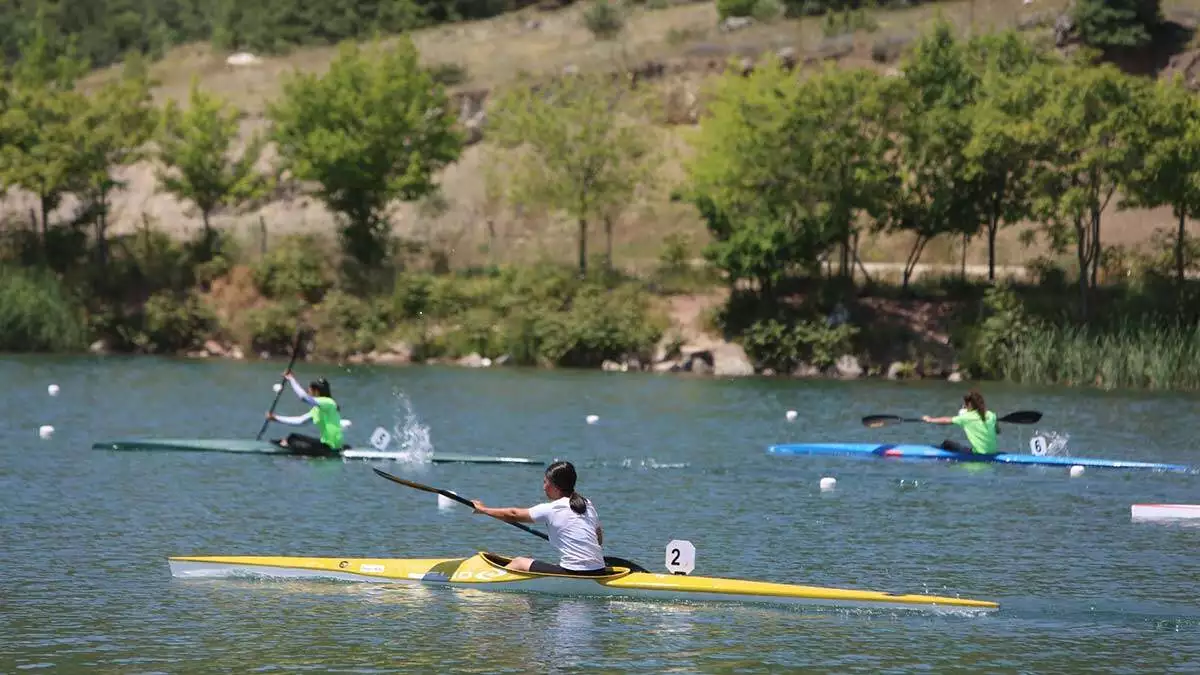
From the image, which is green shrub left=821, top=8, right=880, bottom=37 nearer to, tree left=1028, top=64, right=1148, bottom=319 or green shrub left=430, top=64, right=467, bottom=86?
green shrub left=430, top=64, right=467, bottom=86

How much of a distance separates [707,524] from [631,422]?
15684mm

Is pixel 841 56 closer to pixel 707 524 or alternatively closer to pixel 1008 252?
pixel 1008 252

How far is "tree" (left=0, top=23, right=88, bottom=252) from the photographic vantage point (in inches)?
2625

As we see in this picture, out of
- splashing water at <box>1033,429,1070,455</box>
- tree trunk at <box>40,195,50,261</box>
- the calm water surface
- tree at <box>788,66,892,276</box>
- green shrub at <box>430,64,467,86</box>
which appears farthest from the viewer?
green shrub at <box>430,64,467,86</box>

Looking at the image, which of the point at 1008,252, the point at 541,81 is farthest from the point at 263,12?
the point at 1008,252

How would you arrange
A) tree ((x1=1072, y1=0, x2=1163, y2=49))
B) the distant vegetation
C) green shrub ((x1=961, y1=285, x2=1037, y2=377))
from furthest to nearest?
1. the distant vegetation
2. tree ((x1=1072, y1=0, x2=1163, y2=49))
3. green shrub ((x1=961, y1=285, x2=1037, y2=377))

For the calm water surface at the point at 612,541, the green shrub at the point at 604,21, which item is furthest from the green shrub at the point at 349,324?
the green shrub at the point at 604,21

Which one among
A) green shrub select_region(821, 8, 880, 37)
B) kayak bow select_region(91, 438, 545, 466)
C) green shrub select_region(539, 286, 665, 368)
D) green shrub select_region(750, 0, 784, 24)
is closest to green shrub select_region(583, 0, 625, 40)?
green shrub select_region(750, 0, 784, 24)

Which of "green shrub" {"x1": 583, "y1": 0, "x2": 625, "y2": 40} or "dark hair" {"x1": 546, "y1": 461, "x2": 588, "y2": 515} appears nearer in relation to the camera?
"dark hair" {"x1": 546, "y1": 461, "x2": 588, "y2": 515}

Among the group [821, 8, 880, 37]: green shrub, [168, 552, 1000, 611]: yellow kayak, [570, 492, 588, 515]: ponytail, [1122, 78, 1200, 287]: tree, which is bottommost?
[168, 552, 1000, 611]: yellow kayak

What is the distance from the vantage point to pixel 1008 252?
69.2 meters

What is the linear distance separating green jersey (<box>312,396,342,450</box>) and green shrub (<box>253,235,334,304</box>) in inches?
1297

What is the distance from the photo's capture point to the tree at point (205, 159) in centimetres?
6850

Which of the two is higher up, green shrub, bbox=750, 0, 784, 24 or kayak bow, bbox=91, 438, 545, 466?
green shrub, bbox=750, 0, 784, 24
